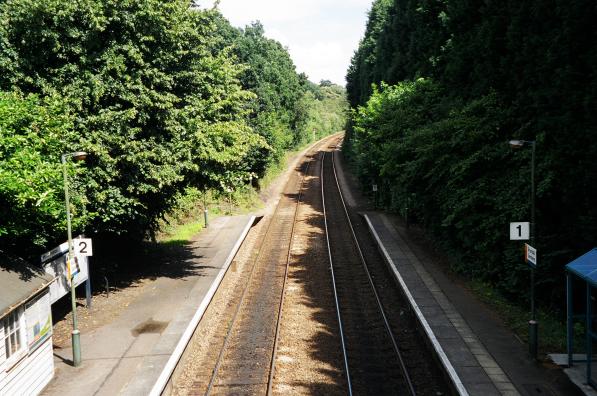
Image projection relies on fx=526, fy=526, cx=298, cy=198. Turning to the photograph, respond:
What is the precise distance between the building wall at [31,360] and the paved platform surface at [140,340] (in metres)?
0.48

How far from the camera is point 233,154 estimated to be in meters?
21.7

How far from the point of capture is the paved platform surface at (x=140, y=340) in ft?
43.0

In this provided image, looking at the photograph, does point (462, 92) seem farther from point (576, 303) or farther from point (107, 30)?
point (107, 30)

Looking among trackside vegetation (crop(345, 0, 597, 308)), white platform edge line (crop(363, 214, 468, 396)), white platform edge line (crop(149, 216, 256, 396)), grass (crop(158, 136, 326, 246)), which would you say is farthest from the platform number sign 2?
trackside vegetation (crop(345, 0, 597, 308))

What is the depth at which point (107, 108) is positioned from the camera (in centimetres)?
1748

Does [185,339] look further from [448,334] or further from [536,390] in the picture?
[536,390]

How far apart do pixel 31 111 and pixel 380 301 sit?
1361 centimetres

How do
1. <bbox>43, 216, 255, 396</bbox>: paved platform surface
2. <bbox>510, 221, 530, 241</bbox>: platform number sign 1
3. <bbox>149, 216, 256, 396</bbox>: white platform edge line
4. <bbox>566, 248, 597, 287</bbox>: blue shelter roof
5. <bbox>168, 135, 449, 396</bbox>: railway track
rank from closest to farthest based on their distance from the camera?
<bbox>566, 248, 597, 287</bbox>: blue shelter roof < <bbox>149, 216, 256, 396</bbox>: white platform edge line < <bbox>43, 216, 255, 396</bbox>: paved platform surface < <bbox>168, 135, 449, 396</bbox>: railway track < <bbox>510, 221, 530, 241</bbox>: platform number sign 1

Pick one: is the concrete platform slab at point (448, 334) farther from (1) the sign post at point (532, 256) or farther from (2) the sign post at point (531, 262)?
(1) the sign post at point (532, 256)

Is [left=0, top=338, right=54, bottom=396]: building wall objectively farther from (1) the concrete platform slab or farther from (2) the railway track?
(1) the concrete platform slab

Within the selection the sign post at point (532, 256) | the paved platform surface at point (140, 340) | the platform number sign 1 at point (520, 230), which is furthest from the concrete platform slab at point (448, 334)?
the paved platform surface at point (140, 340)

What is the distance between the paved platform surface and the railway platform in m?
7.58

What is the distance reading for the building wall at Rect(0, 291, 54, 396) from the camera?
11.6m

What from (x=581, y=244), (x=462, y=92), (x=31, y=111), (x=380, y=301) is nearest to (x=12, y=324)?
(x=31, y=111)
